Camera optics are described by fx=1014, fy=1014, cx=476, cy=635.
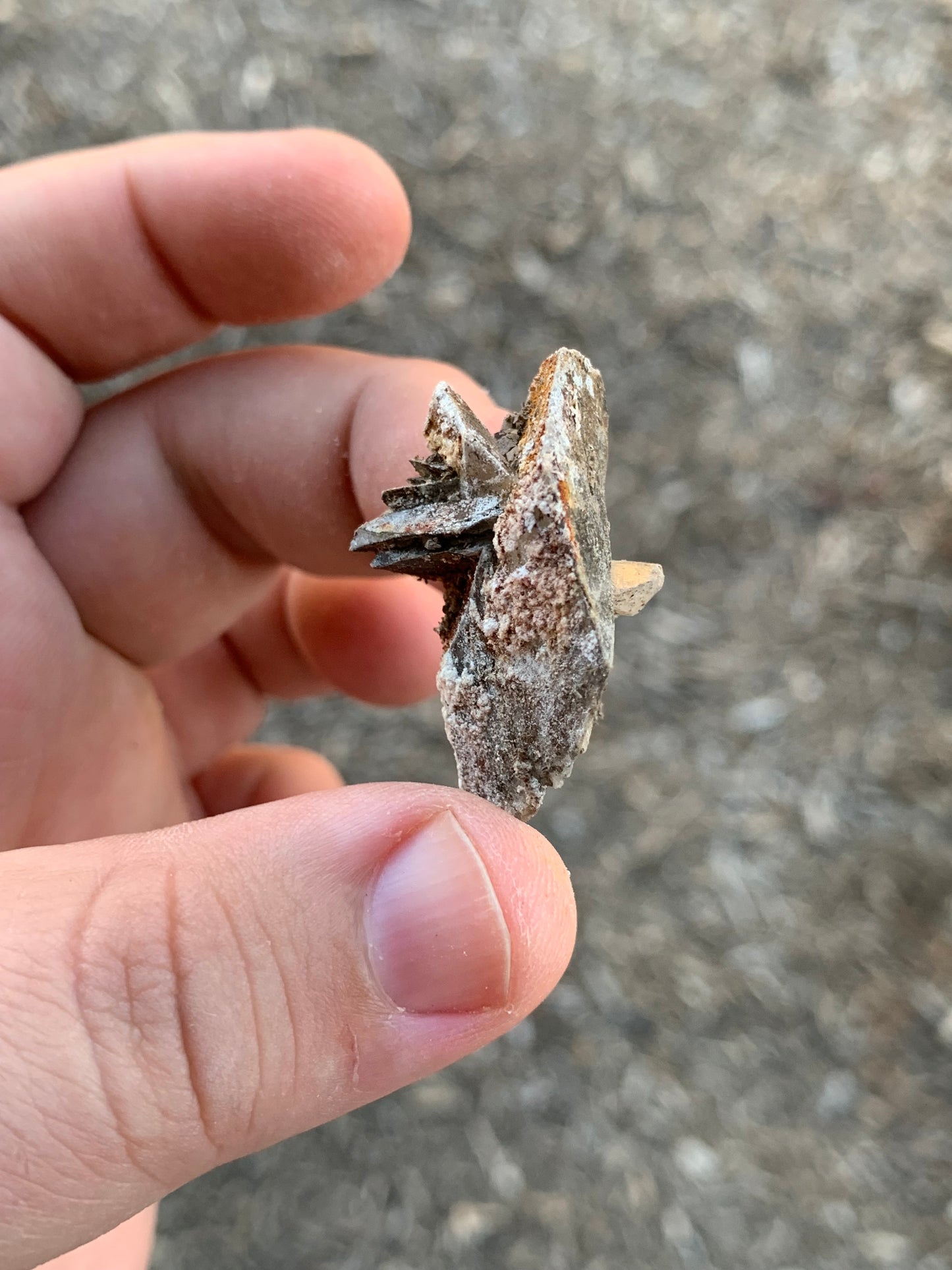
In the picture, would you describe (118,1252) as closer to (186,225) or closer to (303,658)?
(303,658)

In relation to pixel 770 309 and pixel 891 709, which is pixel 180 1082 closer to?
pixel 891 709

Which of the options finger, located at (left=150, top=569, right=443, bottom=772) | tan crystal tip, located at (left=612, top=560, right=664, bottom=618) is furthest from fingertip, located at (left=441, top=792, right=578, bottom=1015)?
finger, located at (left=150, top=569, right=443, bottom=772)

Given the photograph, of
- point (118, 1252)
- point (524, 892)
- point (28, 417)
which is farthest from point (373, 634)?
point (118, 1252)

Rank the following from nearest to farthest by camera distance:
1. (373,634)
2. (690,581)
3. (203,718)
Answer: (373,634) < (203,718) < (690,581)

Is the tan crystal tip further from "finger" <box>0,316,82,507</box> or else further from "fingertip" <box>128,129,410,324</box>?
"finger" <box>0,316,82,507</box>

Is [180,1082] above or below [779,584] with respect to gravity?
above

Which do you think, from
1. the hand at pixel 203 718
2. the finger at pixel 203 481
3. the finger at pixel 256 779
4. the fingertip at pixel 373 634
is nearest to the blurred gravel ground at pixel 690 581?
the finger at pixel 256 779

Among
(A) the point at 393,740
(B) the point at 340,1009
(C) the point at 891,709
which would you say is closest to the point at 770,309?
(C) the point at 891,709

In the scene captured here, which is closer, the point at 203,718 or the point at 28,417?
the point at 28,417
